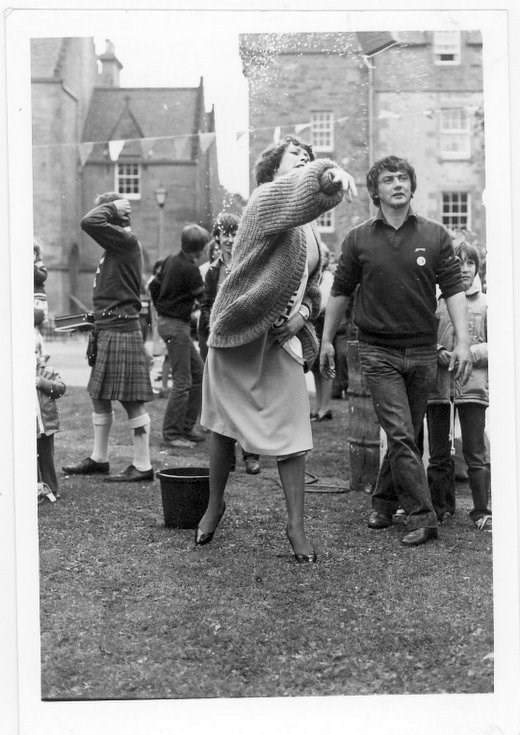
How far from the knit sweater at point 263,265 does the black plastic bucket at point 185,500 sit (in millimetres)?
889

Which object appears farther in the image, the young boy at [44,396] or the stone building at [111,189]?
the stone building at [111,189]

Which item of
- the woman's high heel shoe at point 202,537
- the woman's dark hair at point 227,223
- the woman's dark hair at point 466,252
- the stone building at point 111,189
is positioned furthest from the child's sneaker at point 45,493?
the stone building at point 111,189

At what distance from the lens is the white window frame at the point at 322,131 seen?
1685cm

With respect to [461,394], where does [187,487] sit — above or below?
below

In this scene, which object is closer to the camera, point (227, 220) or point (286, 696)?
point (286, 696)

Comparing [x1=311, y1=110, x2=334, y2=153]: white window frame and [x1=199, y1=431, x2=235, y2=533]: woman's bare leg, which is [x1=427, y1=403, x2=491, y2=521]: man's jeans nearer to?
[x1=199, y1=431, x2=235, y2=533]: woman's bare leg

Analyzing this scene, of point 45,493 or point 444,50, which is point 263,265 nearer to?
point 45,493

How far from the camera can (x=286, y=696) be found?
3.10m

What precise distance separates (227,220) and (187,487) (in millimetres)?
2527

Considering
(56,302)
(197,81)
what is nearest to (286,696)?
A: (197,81)

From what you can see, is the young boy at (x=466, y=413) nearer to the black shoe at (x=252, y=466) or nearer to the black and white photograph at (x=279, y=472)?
the black and white photograph at (x=279, y=472)

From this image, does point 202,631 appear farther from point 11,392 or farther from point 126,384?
point 126,384

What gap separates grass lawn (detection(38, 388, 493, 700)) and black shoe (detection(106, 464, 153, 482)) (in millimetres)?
728

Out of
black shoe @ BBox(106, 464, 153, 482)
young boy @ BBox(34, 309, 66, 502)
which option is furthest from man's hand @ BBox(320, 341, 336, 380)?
black shoe @ BBox(106, 464, 153, 482)
